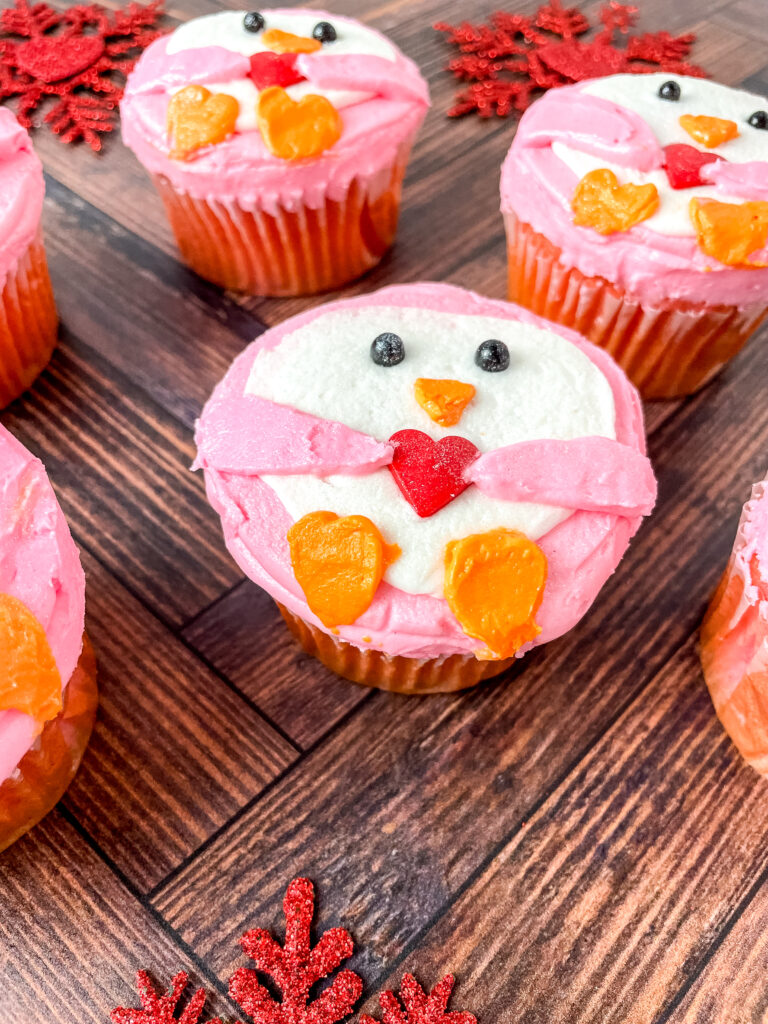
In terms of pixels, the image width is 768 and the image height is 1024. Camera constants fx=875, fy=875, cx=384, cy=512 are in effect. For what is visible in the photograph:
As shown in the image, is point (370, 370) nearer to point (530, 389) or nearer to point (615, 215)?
point (530, 389)

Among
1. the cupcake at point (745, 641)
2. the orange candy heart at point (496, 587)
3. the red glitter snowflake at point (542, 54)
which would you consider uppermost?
the red glitter snowflake at point (542, 54)

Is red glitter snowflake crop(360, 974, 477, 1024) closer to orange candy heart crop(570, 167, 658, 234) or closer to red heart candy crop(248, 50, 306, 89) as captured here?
orange candy heart crop(570, 167, 658, 234)

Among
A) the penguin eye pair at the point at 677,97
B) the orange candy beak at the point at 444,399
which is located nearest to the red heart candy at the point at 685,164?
the penguin eye pair at the point at 677,97

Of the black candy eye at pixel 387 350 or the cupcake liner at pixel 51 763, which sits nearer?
the cupcake liner at pixel 51 763

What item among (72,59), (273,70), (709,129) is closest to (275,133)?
(273,70)

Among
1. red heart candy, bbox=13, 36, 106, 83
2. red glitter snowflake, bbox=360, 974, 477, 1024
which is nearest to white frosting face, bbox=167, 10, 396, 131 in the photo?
red heart candy, bbox=13, 36, 106, 83

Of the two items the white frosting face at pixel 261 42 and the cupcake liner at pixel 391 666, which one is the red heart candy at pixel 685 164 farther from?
the cupcake liner at pixel 391 666
